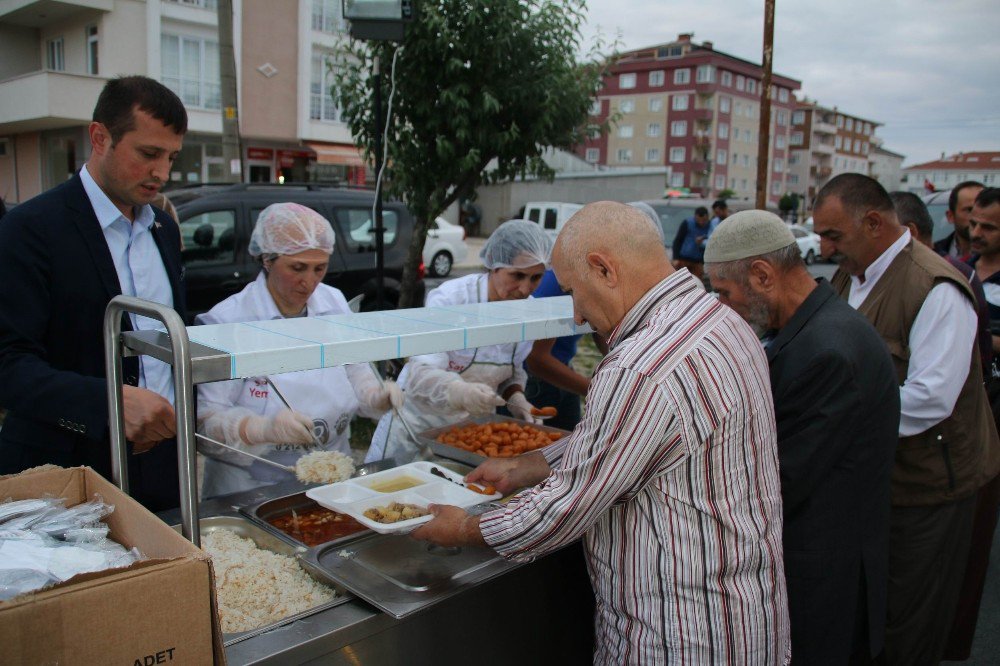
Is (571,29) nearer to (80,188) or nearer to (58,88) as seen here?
(80,188)

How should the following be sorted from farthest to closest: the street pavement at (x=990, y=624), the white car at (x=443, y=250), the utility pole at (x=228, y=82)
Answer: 1. the white car at (x=443, y=250)
2. the utility pole at (x=228, y=82)
3. the street pavement at (x=990, y=624)

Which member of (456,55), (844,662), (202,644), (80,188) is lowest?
(844,662)

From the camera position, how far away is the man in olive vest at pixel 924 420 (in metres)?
2.47

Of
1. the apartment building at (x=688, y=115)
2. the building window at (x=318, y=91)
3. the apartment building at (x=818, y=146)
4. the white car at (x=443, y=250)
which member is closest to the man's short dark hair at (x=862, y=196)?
the white car at (x=443, y=250)

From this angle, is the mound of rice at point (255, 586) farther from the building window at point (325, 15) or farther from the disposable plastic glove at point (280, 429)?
the building window at point (325, 15)

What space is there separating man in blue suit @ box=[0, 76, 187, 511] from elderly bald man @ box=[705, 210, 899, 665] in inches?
63.2

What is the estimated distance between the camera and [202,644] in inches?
44.9

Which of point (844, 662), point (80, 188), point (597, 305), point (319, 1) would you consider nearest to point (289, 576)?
point (597, 305)

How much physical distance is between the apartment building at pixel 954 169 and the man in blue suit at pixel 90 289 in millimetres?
75068

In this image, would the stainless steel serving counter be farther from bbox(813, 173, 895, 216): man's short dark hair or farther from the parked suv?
the parked suv

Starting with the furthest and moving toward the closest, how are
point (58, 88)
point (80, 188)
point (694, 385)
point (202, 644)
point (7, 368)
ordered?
1. point (58, 88)
2. point (80, 188)
3. point (7, 368)
4. point (694, 385)
5. point (202, 644)

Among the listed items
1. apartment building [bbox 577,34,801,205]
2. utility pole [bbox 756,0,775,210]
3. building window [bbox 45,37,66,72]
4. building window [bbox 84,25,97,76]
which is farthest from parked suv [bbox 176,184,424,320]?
apartment building [bbox 577,34,801,205]

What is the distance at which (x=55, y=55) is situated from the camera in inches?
822

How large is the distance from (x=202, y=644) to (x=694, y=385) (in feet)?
3.27
